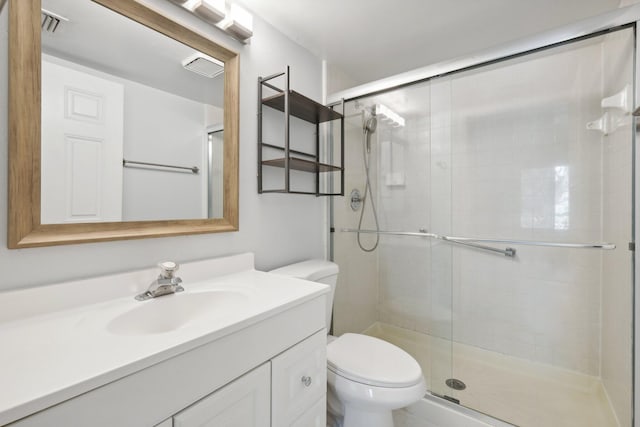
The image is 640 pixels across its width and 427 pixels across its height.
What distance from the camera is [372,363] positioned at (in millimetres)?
1304

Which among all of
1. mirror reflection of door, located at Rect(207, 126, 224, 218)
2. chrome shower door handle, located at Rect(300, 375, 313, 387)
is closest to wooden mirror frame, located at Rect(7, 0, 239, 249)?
mirror reflection of door, located at Rect(207, 126, 224, 218)

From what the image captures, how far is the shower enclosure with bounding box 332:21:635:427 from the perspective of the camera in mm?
1575

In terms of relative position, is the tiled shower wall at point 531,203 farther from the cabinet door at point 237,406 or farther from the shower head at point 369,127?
the cabinet door at point 237,406

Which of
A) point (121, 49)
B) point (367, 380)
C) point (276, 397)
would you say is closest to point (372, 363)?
point (367, 380)

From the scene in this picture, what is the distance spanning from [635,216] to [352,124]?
4.92 feet

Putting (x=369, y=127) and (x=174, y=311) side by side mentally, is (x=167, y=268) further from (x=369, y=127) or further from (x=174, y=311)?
(x=369, y=127)

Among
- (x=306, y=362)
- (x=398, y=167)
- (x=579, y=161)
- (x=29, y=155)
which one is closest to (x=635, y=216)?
(x=579, y=161)

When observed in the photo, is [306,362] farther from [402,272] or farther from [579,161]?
[579,161]

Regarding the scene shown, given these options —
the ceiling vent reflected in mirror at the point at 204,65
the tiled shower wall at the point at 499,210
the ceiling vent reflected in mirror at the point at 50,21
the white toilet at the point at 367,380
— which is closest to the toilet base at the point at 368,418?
the white toilet at the point at 367,380

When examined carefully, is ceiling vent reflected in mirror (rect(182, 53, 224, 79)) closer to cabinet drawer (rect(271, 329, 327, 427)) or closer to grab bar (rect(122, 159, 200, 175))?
grab bar (rect(122, 159, 200, 175))

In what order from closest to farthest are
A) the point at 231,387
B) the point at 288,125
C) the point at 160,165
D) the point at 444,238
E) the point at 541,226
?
the point at 231,387 → the point at 160,165 → the point at 288,125 → the point at 444,238 → the point at 541,226

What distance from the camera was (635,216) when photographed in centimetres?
117

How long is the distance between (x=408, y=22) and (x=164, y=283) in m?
1.84

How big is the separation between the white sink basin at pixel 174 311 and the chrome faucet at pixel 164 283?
20 mm
